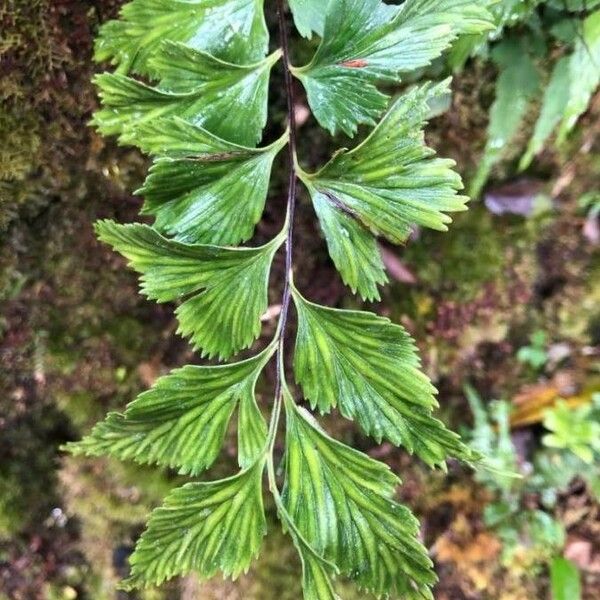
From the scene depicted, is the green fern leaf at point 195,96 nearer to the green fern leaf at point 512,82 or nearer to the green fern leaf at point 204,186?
the green fern leaf at point 204,186

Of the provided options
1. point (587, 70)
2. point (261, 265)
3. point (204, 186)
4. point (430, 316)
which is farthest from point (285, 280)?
point (430, 316)

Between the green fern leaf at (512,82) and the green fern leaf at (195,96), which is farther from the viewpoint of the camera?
the green fern leaf at (512,82)

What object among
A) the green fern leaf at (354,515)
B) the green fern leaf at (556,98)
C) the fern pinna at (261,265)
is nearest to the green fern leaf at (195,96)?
the fern pinna at (261,265)

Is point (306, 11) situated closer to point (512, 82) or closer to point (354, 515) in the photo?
point (512, 82)

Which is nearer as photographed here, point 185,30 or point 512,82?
point 185,30

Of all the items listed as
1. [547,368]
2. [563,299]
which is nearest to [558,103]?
[563,299]

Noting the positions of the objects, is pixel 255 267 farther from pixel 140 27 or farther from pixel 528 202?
pixel 528 202
